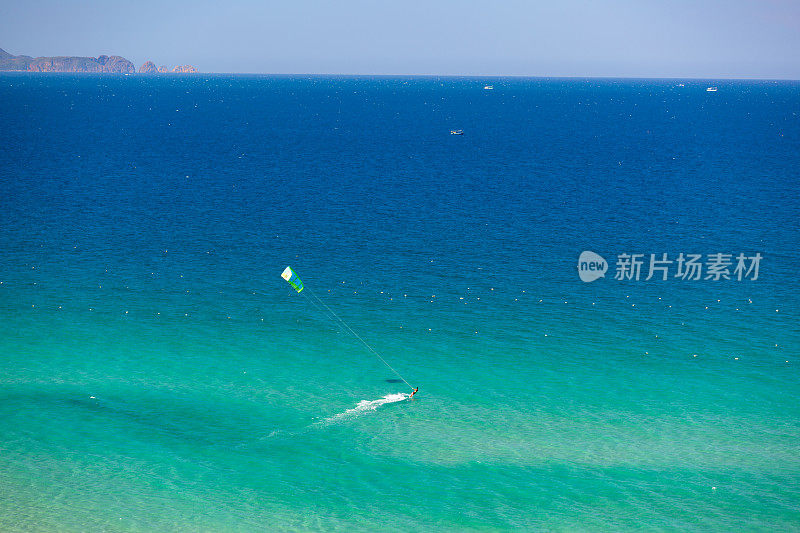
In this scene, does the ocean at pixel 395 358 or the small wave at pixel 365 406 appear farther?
the small wave at pixel 365 406

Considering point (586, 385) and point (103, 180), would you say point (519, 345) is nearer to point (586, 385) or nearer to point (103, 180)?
point (586, 385)

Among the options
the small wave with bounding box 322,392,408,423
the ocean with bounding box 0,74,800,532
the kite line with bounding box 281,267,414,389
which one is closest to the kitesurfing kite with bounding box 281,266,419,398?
the kite line with bounding box 281,267,414,389

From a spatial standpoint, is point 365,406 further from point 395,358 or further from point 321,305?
point 321,305

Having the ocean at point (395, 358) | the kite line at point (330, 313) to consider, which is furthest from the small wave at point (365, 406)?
the kite line at point (330, 313)

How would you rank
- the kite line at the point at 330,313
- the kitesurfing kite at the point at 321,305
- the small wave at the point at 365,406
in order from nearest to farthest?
1. the small wave at the point at 365,406
2. the kitesurfing kite at the point at 321,305
3. the kite line at the point at 330,313

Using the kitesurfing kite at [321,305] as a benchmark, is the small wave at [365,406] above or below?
below

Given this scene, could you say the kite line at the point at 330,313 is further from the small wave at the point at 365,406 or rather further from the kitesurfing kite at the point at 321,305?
the small wave at the point at 365,406

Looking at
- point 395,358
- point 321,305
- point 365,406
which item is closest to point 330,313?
Answer: point 321,305

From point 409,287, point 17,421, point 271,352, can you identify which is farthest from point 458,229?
point 17,421
